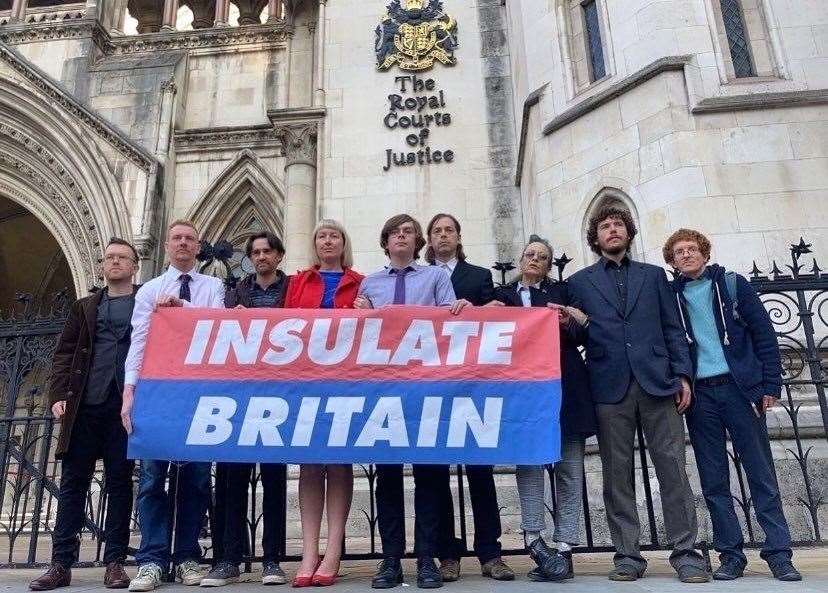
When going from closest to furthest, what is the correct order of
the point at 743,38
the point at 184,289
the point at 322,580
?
the point at 322,580 < the point at 184,289 < the point at 743,38

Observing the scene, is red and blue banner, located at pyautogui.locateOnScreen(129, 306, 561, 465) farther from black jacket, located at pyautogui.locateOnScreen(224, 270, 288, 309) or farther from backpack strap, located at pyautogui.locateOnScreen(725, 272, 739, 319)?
backpack strap, located at pyautogui.locateOnScreen(725, 272, 739, 319)

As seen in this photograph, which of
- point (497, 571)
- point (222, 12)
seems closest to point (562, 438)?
point (497, 571)

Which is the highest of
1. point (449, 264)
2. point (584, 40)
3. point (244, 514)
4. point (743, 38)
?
point (584, 40)

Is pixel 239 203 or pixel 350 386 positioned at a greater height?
pixel 239 203

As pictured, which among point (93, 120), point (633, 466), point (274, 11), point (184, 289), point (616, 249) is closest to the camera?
point (633, 466)

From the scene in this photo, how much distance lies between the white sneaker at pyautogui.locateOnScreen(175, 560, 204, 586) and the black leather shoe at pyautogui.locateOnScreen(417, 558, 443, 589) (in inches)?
54.5

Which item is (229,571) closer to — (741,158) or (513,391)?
(513,391)

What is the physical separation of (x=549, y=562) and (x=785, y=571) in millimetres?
1312

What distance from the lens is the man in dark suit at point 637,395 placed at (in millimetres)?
3641

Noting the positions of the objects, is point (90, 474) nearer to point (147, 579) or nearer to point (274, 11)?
point (147, 579)

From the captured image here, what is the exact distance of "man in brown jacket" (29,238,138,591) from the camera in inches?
151

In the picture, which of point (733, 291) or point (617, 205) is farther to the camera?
point (617, 205)

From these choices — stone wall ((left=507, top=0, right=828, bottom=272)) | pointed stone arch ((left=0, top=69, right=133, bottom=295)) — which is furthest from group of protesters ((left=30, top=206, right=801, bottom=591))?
pointed stone arch ((left=0, top=69, right=133, bottom=295))

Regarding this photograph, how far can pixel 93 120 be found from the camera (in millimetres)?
13727
